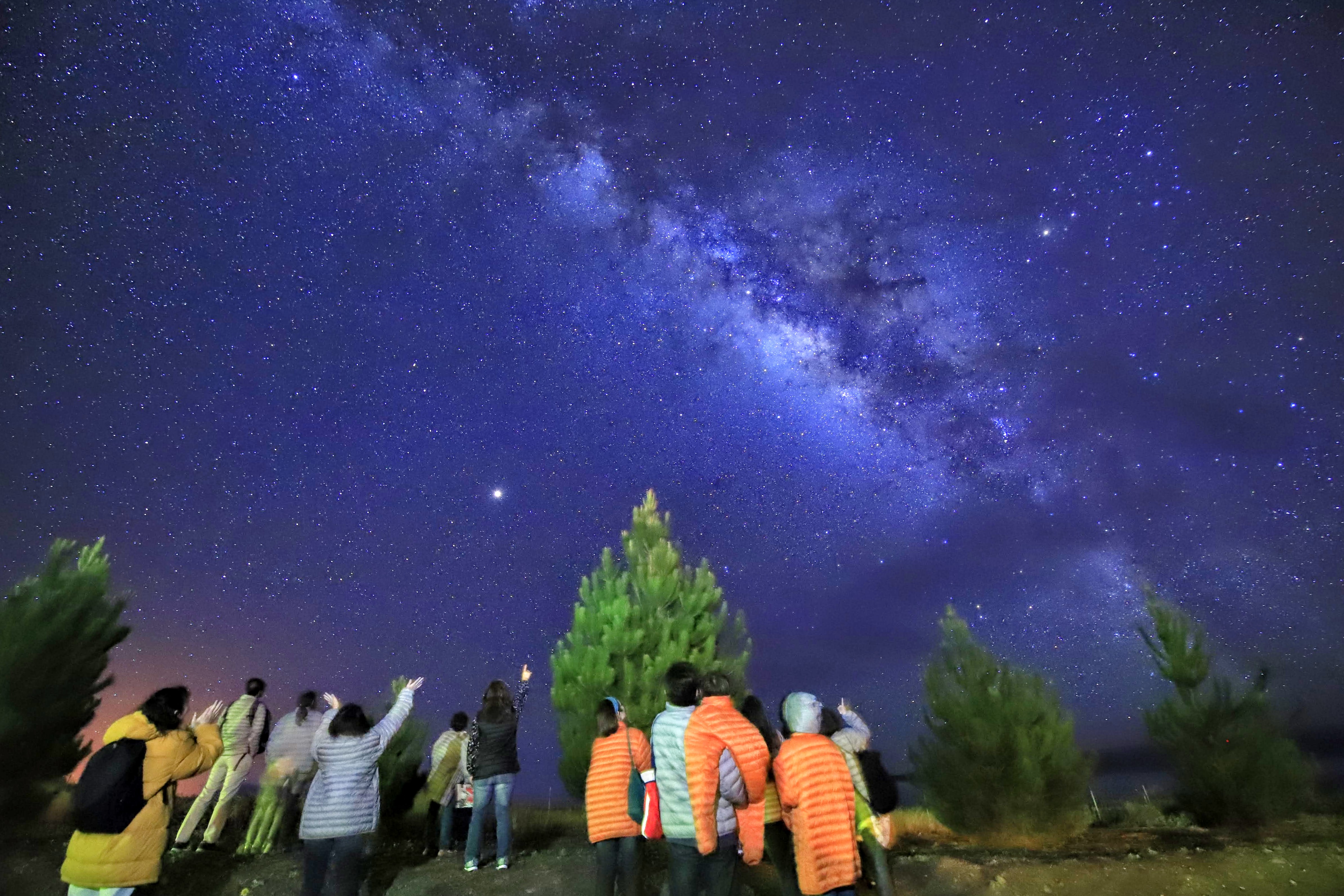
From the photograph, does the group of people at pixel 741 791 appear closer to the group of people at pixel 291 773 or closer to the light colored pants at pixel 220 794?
the group of people at pixel 291 773

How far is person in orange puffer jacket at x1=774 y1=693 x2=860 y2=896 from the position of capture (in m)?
4.34

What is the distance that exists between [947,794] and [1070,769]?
2296 millimetres

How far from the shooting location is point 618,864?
221 inches

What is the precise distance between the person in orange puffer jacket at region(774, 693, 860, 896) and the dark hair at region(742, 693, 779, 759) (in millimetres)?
1180

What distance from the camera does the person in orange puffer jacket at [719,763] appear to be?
4270 millimetres

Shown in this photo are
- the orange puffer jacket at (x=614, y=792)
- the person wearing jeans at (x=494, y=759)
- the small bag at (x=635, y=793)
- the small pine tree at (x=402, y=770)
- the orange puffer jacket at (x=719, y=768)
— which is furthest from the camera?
the small pine tree at (x=402, y=770)

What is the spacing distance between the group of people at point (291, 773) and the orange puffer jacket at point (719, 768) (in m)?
2.65

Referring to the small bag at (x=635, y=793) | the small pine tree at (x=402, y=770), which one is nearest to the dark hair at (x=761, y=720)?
the small bag at (x=635, y=793)

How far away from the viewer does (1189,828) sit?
43.8 ft

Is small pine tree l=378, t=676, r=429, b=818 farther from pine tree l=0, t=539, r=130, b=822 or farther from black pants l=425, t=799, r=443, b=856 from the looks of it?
pine tree l=0, t=539, r=130, b=822

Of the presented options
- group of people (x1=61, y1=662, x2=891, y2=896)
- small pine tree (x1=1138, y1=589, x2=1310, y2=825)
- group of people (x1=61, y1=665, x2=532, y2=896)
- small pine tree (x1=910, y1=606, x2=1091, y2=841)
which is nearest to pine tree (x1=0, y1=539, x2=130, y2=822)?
group of people (x1=61, y1=665, x2=532, y2=896)

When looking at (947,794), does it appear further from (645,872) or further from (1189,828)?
(645,872)

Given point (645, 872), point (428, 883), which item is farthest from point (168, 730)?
point (645, 872)

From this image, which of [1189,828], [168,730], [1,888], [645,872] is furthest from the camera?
[1189,828]
